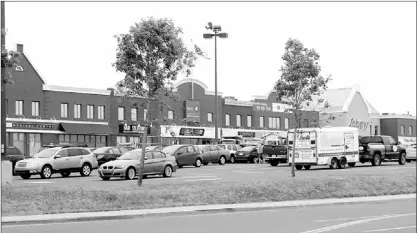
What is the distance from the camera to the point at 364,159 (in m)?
42.2

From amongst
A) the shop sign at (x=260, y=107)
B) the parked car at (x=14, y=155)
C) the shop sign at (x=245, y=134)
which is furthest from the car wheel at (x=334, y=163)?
the shop sign at (x=260, y=107)

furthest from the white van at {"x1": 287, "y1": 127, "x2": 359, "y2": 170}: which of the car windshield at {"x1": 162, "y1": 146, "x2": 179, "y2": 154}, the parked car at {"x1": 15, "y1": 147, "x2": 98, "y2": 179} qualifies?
the parked car at {"x1": 15, "y1": 147, "x2": 98, "y2": 179}

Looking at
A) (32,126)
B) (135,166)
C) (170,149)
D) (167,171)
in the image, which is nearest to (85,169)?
(167,171)

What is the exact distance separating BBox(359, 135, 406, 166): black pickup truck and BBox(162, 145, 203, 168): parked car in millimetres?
9934

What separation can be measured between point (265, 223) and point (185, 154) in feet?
81.9

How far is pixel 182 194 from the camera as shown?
2195cm

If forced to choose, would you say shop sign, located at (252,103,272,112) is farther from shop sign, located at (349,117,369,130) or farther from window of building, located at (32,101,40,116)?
window of building, located at (32,101,40,116)

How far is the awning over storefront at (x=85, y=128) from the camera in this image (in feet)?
200

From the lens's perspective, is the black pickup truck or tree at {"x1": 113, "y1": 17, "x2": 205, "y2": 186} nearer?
tree at {"x1": 113, "y1": 17, "x2": 205, "y2": 186}

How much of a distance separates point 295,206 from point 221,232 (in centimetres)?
713

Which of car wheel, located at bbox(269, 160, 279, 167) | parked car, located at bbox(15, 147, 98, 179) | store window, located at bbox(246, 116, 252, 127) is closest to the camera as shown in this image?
parked car, located at bbox(15, 147, 98, 179)

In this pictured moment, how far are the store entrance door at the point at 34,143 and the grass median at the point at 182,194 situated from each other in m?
36.7

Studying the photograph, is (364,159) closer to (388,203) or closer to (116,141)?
(388,203)

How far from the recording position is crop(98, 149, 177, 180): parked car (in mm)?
29922
